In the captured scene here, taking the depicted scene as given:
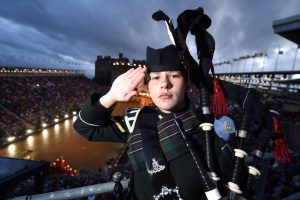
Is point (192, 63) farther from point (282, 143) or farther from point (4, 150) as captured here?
point (4, 150)

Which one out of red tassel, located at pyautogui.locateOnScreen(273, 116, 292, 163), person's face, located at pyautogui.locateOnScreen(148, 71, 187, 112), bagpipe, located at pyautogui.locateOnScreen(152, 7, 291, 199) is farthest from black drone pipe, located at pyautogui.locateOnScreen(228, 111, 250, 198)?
person's face, located at pyautogui.locateOnScreen(148, 71, 187, 112)

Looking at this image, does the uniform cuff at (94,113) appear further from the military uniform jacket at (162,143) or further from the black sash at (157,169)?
the black sash at (157,169)

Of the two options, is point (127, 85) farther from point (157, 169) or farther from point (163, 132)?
point (157, 169)

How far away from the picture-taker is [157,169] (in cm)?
160

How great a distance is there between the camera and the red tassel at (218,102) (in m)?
1.64

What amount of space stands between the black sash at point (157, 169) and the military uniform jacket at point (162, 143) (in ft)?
0.14

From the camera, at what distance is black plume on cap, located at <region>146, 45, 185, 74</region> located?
5.75ft

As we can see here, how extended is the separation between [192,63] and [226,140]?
2.10ft

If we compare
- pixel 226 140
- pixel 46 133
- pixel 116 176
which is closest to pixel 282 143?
pixel 226 140

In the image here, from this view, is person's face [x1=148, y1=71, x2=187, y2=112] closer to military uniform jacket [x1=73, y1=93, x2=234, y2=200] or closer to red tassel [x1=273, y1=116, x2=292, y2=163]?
military uniform jacket [x1=73, y1=93, x2=234, y2=200]

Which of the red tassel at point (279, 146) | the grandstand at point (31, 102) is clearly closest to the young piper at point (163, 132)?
the red tassel at point (279, 146)

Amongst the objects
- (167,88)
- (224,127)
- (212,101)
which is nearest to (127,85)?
(167,88)

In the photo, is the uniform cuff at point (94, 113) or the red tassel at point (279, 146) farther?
the uniform cuff at point (94, 113)

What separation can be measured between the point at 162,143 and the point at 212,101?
1.68 feet
